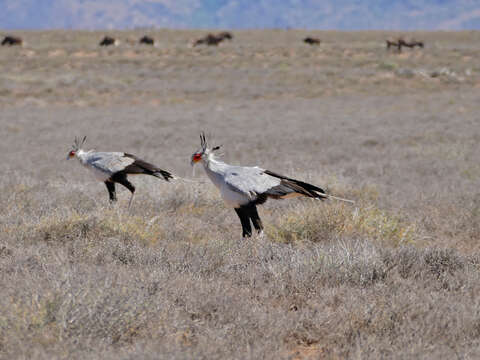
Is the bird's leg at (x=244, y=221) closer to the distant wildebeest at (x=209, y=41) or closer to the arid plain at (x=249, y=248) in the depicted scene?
the arid plain at (x=249, y=248)

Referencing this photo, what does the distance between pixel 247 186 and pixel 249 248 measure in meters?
0.64

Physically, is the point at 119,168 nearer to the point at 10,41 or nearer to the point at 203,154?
the point at 203,154

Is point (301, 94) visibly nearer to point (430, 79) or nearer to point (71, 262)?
point (430, 79)

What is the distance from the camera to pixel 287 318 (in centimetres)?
Result: 374

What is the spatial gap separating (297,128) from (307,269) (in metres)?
14.6

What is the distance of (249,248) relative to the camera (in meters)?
5.40

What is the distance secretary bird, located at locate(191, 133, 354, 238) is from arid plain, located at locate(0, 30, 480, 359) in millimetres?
387

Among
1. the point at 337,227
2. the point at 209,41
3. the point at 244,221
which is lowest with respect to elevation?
the point at 337,227

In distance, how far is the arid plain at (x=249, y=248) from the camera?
3377 mm

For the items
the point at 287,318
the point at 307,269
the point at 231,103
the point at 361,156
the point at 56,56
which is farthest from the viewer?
the point at 56,56

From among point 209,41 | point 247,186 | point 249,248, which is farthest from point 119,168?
point 209,41

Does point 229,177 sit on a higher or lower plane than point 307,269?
higher

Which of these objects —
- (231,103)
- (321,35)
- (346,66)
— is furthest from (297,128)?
(321,35)

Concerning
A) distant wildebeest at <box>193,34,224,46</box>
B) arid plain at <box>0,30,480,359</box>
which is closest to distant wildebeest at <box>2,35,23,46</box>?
distant wildebeest at <box>193,34,224,46</box>
